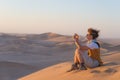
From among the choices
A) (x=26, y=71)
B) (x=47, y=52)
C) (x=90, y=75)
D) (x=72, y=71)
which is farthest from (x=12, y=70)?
(x=47, y=52)

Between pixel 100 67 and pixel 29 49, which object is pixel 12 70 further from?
pixel 29 49

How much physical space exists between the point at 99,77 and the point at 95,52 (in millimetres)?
1058

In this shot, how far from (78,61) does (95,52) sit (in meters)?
0.52

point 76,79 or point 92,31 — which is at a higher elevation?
point 92,31

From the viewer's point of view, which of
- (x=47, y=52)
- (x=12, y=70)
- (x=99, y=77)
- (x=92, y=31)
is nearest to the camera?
(x=99, y=77)

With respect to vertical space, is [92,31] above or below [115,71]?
above

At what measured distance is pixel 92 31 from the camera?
33.4 feet

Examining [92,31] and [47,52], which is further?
[47,52]

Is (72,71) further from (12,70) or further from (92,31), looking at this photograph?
(12,70)

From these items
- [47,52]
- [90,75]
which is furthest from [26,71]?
[47,52]

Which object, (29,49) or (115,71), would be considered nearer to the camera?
(115,71)

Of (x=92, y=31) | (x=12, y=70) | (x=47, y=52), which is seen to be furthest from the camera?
(x=47, y=52)

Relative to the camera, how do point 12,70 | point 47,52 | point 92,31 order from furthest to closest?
point 47,52 → point 12,70 → point 92,31

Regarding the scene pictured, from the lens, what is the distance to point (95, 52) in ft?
33.8
